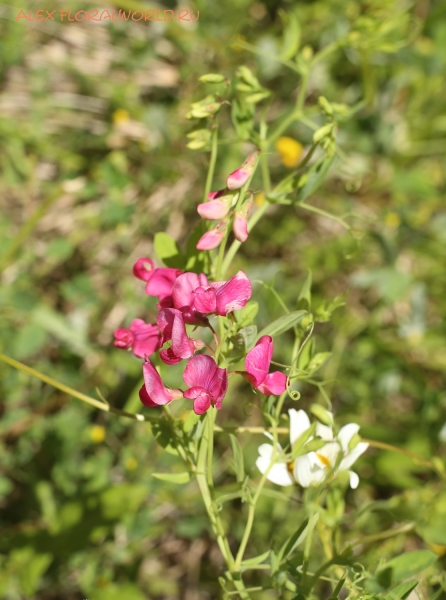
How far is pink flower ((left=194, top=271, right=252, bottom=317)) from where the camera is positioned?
0.96m

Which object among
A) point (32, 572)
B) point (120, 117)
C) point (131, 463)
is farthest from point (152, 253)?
point (32, 572)

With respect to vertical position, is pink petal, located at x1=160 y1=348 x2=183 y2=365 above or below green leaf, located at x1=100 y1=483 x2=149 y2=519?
above

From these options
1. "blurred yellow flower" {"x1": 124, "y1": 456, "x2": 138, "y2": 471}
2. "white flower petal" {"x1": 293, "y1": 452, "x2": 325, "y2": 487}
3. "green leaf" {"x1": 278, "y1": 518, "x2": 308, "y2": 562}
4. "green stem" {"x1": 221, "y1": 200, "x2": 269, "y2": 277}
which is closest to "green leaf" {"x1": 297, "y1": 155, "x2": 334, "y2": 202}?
"green stem" {"x1": 221, "y1": 200, "x2": 269, "y2": 277}

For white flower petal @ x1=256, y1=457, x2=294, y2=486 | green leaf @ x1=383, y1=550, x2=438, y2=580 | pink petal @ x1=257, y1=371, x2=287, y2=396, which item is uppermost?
pink petal @ x1=257, y1=371, x2=287, y2=396

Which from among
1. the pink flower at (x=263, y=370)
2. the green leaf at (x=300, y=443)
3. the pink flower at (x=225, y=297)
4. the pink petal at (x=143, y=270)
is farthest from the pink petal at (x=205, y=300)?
the green leaf at (x=300, y=443)

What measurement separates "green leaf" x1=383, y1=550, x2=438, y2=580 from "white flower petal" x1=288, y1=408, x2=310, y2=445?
0.39 metres

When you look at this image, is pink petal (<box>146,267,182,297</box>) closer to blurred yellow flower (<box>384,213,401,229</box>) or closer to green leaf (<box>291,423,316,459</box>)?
green leaf (<box>291,423,316,459</box>)

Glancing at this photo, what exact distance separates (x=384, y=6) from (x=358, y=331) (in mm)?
1277

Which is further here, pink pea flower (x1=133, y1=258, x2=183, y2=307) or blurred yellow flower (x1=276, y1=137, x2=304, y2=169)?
blurred yellow flower (x1=276, y1=137, x2=304, y2=169)

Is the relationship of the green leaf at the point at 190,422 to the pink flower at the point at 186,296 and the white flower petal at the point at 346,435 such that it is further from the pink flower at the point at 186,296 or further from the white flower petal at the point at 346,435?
the white flower petal at the point at 346,435

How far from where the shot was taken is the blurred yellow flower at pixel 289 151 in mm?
2619

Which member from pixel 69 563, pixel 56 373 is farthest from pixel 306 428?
pixel 56 373

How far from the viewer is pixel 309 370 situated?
1.22 metres

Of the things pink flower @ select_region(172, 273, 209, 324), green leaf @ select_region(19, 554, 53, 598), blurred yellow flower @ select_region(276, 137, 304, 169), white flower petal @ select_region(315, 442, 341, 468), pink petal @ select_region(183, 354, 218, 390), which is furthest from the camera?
blurred yellow flower @ select_region(276, 137, 304, 169)
